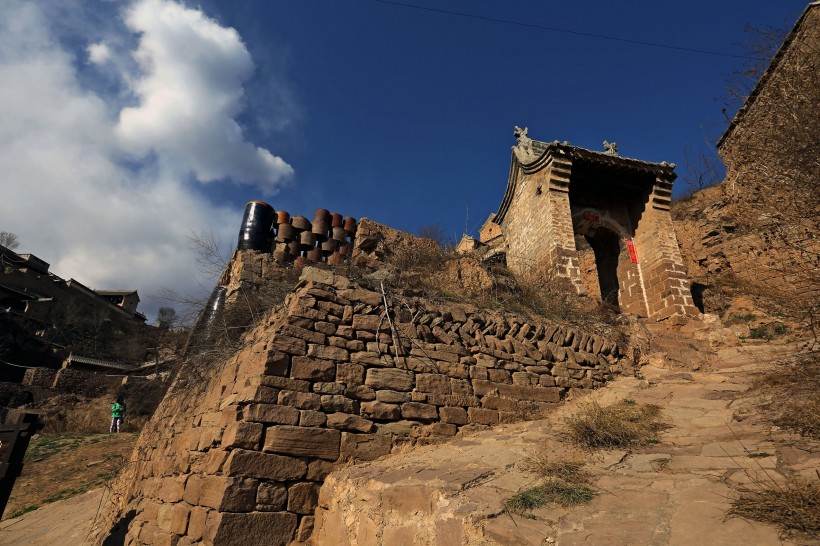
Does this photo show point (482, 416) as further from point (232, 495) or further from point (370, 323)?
point (232, 495)

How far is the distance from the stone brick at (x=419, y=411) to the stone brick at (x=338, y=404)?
554 millimetres

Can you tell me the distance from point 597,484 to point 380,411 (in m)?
2.29

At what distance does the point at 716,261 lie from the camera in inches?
548

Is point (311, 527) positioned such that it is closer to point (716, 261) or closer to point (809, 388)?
point (809, 388)

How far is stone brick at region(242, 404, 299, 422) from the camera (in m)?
4.02

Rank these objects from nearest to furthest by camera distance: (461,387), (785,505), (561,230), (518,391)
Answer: (785,505), (461,387), (518,391), (561,230)

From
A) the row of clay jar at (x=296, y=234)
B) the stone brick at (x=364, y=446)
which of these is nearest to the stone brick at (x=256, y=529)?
the stone brick at (x=364, y=446)

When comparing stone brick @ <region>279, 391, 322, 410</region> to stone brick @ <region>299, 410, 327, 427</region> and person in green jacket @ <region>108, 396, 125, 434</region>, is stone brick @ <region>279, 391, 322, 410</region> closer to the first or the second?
stone brick @ <region>299, 410, 327, 427</region>

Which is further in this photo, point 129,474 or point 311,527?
point 129,474

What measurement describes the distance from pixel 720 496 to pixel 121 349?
35.8 m

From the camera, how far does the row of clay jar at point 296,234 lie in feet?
31.2

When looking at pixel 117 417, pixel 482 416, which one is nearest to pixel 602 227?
pixel 482 416

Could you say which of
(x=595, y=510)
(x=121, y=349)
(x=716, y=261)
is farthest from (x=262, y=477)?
(x=121, y=349)

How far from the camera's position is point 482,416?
5.09m
